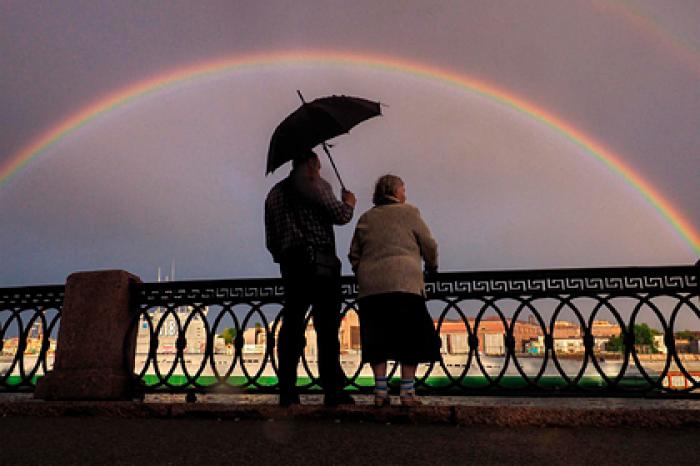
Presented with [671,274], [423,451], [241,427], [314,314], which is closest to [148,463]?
[241,427]

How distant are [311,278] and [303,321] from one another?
380 millimetres

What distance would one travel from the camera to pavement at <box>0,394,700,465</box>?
2385mm

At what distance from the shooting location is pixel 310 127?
4.30 meters

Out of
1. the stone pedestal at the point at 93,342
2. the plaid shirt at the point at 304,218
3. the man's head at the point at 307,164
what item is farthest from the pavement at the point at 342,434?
the man's head at the point at 307,164

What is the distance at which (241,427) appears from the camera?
3270mm

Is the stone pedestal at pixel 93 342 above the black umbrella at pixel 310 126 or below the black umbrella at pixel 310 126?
below

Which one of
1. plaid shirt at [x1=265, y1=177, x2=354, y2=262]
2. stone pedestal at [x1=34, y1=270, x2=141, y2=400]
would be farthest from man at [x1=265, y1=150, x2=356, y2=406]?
stone pedestal at [x1=34, y1=270, x2=141, y2=400]

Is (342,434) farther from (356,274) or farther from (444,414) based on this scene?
(356,274)

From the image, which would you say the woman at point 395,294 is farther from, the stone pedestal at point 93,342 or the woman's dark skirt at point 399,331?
the stone pedestal at point 93,342

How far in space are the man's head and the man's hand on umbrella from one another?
0.26 m

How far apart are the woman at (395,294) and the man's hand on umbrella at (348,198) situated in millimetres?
258

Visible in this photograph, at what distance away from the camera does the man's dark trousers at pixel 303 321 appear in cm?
397

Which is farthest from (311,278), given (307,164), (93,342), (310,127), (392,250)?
(93,342)

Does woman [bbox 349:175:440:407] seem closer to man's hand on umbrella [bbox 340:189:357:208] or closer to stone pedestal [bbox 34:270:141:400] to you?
man's hand on umbrella [bbox 340:189:357:208]
